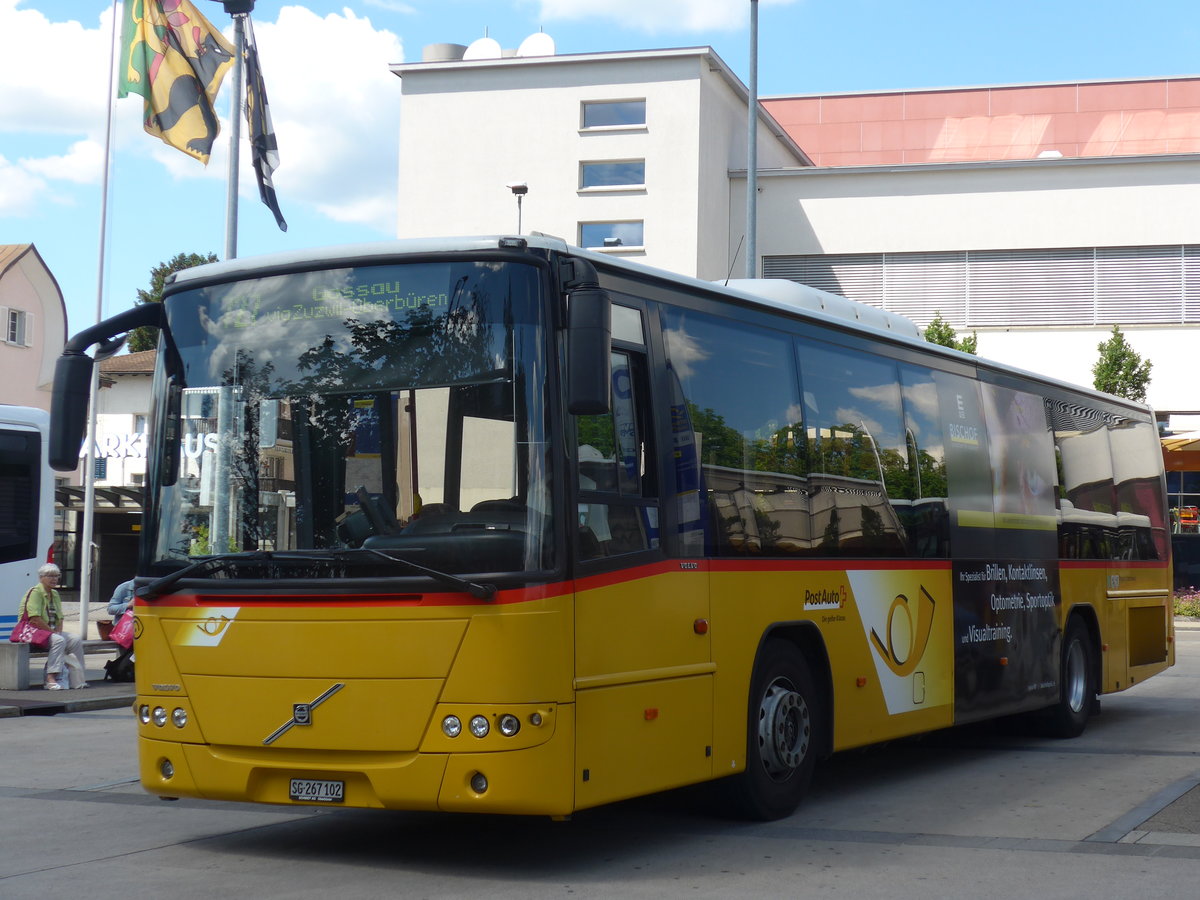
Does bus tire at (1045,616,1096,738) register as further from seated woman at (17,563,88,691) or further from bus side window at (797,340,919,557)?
seated woman at (17,563,88,691)

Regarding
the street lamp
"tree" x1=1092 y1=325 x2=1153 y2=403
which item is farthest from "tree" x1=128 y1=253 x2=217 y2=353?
"tree" x1=1092 y1=325 x2=1153 y2=403

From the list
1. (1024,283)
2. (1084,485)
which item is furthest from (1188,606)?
(1084,485)

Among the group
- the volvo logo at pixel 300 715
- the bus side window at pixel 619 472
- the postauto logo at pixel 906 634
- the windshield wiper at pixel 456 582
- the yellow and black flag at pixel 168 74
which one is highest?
the yellow and black flag at pixel 168 74

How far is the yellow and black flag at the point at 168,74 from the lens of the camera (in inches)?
837

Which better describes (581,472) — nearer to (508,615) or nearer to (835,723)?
(508,615)

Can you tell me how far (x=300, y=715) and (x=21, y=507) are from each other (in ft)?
49.4

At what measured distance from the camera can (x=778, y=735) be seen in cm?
923

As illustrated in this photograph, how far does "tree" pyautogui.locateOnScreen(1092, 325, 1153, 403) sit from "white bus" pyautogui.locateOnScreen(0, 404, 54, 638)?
25.3 metres

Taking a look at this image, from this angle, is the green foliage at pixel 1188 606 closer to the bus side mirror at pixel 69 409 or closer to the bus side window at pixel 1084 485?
the bus side window at pixel 1084 485

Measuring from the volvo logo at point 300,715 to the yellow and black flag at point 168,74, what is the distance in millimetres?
15312

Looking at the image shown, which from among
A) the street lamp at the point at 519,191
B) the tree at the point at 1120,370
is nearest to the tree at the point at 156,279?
the street lamp at the point at 519,191

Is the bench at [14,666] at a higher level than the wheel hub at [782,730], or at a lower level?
lower

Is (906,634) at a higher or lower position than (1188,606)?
higher

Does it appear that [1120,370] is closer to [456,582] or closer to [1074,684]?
[1074,684]
